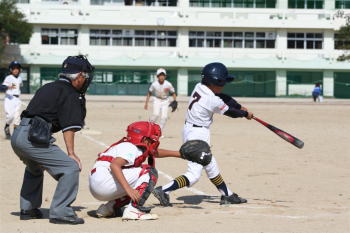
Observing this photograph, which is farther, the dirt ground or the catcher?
the catcher

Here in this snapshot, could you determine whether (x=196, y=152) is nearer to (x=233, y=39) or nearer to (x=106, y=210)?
(x=106, y=210)

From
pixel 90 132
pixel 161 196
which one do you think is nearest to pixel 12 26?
pixel 90 132

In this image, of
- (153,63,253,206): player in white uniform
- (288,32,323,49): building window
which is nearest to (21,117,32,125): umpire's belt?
(153,63,253,206): player in white uniform

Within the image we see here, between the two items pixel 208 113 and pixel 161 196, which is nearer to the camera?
pixel 161 196

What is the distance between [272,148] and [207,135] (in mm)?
7719

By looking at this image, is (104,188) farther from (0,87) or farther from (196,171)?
(0,87)

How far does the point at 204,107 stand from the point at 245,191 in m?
1.92

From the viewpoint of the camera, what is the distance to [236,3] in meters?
67.4

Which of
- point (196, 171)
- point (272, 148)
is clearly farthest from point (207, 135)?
point (272, 148)

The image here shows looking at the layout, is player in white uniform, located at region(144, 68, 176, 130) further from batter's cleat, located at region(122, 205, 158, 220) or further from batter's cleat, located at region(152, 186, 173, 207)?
batter's cleat, located at region(122, 205, 158, 220)

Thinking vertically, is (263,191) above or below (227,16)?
below

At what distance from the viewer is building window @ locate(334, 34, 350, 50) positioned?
2608 inches

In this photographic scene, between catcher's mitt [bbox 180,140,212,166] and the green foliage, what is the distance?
55425mm

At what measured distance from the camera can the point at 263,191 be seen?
32.8 feet
